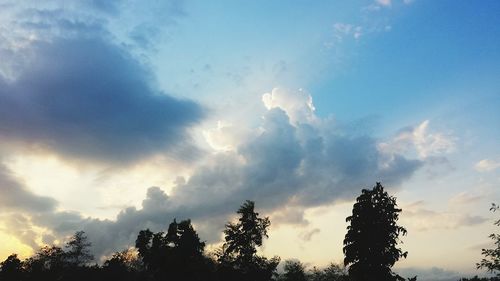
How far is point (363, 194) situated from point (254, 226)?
1950 centimetres

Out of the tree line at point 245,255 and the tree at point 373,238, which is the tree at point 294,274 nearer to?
the tree line at point 245,255

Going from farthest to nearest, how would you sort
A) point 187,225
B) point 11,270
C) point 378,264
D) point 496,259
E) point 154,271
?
1. point 11,270
2. point 154,271
3. point 187,225
4. point 378,264
5. point 496,259

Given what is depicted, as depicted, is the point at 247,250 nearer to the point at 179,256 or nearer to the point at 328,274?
the point at 179,256

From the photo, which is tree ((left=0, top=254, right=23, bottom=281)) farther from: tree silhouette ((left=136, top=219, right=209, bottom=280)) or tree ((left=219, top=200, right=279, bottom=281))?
tree ((left=219, top=200, right=279, bottom=281))

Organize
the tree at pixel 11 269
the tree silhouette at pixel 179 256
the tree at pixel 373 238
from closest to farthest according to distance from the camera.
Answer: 1. the tree at pixel 373 238
2. the tree silhouette at pixel 179 256
3. the tree at pixel 11 269

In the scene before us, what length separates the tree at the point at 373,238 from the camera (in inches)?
1874

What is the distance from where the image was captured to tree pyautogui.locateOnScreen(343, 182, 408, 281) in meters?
47.6

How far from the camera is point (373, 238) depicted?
4766cm

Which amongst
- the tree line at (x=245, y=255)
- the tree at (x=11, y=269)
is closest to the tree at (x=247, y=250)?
the tree line at (x=245, y=255)

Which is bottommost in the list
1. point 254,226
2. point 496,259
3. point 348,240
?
point 496,259

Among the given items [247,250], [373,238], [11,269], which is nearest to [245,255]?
[247,250]

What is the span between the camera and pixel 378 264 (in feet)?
156

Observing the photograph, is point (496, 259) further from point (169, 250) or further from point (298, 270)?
point (298, 270)

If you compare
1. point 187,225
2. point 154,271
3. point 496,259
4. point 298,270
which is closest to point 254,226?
point 187,225
